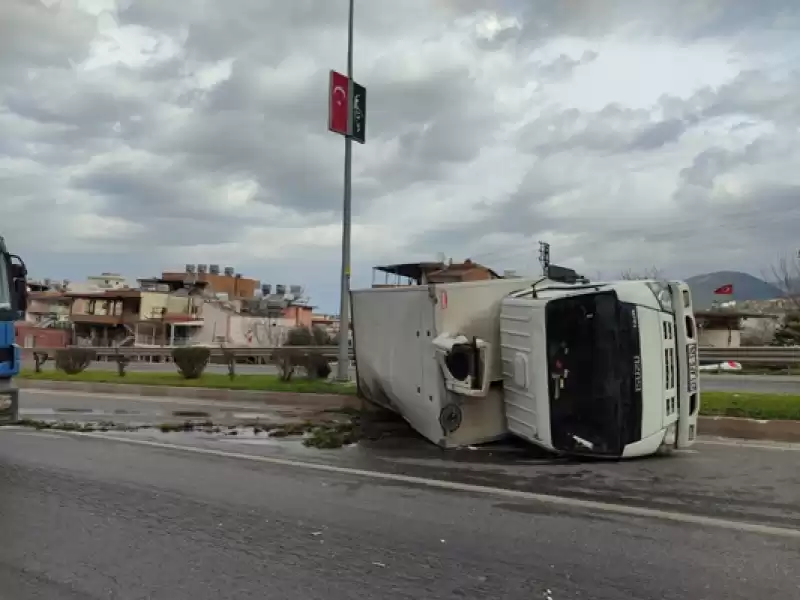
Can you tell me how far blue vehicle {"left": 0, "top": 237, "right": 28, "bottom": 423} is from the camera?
8.23 m

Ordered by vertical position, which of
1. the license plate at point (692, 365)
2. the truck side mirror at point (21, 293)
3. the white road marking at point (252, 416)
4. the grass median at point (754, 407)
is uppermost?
the truck side mirror at point (21, 293)

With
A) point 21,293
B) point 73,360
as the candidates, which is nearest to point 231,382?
point 73,360

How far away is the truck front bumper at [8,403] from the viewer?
815cm

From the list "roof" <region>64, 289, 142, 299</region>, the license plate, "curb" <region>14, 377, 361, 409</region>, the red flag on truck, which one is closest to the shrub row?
"curb" <region>14, 377, 361, 409</region>

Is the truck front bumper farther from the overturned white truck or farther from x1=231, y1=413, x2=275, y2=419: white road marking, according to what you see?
x1=231, y1=413, x2=275, y2=419: white road marking

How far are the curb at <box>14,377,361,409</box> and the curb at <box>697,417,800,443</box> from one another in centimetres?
594

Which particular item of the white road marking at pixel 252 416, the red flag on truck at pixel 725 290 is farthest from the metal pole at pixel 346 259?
the red flag on truck at pixel 725 290

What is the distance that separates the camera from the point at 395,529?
17.3 ft

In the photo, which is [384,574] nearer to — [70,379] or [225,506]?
[225,506]

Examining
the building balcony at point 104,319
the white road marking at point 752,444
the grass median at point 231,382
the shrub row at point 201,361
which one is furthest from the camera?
the building balcony at point 104,319

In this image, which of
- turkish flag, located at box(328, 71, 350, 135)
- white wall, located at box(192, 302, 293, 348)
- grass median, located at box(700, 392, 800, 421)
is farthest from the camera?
white wall, located at box(192, 302, 293, 348)

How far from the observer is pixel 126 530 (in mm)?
5328

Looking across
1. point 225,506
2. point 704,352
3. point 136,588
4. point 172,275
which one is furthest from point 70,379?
point 172,275

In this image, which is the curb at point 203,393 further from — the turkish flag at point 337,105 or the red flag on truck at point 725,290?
the red flag on truck at point 725,290
